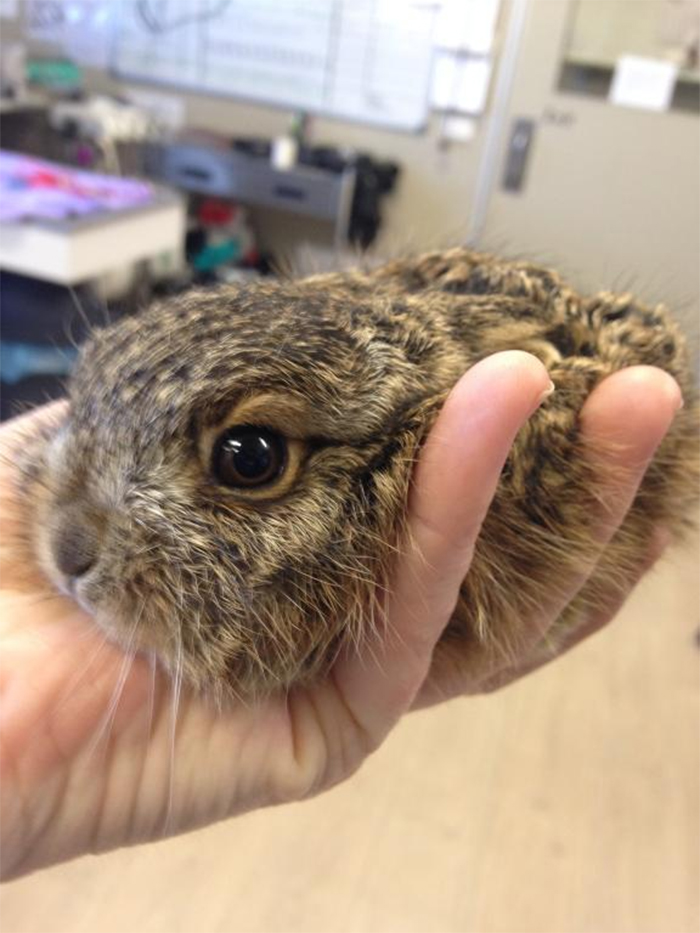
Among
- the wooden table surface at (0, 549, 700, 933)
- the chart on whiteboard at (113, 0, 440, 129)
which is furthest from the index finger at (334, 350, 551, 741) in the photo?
the chart on whiteboard at (113, 0, 440, 129)

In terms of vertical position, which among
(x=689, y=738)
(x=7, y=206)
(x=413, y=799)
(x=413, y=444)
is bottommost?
(x=413, y=799)

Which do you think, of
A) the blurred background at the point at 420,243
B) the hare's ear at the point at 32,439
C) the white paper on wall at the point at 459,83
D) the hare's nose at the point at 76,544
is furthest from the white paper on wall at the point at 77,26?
the hare's nose at the point at 76,544

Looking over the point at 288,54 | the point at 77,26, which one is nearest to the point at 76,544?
the point at 288,54

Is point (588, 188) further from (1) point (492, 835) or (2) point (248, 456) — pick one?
(2) point (248, 456)

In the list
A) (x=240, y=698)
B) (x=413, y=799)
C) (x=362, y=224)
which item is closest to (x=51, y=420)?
(x=240, y=698)

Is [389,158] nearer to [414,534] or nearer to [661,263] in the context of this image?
[661,263]
